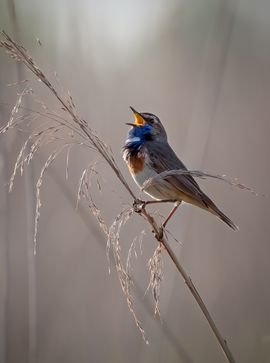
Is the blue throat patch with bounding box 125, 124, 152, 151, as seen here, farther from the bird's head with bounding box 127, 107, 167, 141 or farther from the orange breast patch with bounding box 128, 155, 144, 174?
the orange breast patch with bounding box 128, 155, 144, 174

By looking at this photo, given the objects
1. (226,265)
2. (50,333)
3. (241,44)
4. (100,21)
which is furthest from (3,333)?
(241,44)

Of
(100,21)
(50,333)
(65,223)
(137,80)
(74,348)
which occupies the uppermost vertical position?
(100,21)

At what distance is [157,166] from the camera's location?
3.63 meters

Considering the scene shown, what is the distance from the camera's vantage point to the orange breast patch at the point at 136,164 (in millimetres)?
3605

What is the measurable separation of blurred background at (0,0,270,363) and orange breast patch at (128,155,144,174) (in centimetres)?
21

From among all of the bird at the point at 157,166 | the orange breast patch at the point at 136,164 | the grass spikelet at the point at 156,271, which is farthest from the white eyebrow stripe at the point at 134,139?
the grass spikelet at the point at 156,271

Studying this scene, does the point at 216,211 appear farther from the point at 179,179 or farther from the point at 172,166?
the point at 172,166

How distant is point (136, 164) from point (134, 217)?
54cm

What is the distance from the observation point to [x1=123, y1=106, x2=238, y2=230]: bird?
3468 millimetres

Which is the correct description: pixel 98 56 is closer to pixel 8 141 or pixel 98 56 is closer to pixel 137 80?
pixel 137 80

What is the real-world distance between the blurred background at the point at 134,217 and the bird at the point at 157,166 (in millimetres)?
100

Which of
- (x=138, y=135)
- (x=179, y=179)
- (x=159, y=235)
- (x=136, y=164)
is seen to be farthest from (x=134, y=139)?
(x=159, y=235)

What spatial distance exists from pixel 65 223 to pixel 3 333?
95cm

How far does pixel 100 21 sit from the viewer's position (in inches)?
155
